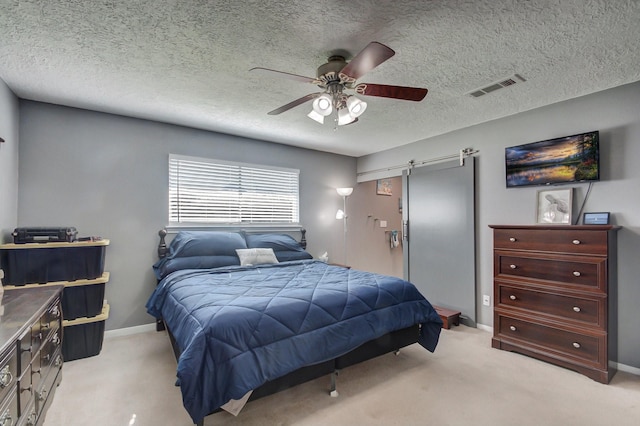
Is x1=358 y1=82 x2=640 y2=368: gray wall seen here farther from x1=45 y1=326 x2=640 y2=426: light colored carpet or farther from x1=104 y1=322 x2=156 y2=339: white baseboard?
x1=104 y1=322 x2=156 y2=339: white baseboard

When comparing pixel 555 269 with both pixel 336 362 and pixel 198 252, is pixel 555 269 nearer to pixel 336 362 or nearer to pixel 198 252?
pixel 336 362

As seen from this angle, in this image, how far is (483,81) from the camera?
2.58 m

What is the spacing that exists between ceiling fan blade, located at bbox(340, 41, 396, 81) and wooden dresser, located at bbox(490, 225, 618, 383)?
7.29 ft

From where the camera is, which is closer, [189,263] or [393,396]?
[393,396]

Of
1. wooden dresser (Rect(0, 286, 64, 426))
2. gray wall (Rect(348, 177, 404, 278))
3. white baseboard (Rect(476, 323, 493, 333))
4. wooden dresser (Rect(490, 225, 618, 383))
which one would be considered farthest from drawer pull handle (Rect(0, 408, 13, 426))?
gray wall (Rect(348, 177, 404, 278))

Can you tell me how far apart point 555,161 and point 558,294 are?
51.3 inches

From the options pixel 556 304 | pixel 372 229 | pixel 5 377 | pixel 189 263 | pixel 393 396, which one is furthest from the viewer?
pixel 372 229

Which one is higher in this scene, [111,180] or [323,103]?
[323,103]

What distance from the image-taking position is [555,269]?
106 inches

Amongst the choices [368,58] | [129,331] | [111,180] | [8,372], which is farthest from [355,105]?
[129,331]

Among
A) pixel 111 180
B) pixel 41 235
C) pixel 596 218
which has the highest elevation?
pixel 111 180

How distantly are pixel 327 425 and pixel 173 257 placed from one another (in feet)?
7.90

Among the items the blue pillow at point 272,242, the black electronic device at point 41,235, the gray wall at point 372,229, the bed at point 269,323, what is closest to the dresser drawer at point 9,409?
the bed at point 269,323

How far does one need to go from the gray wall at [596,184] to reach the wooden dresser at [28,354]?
145 inches
